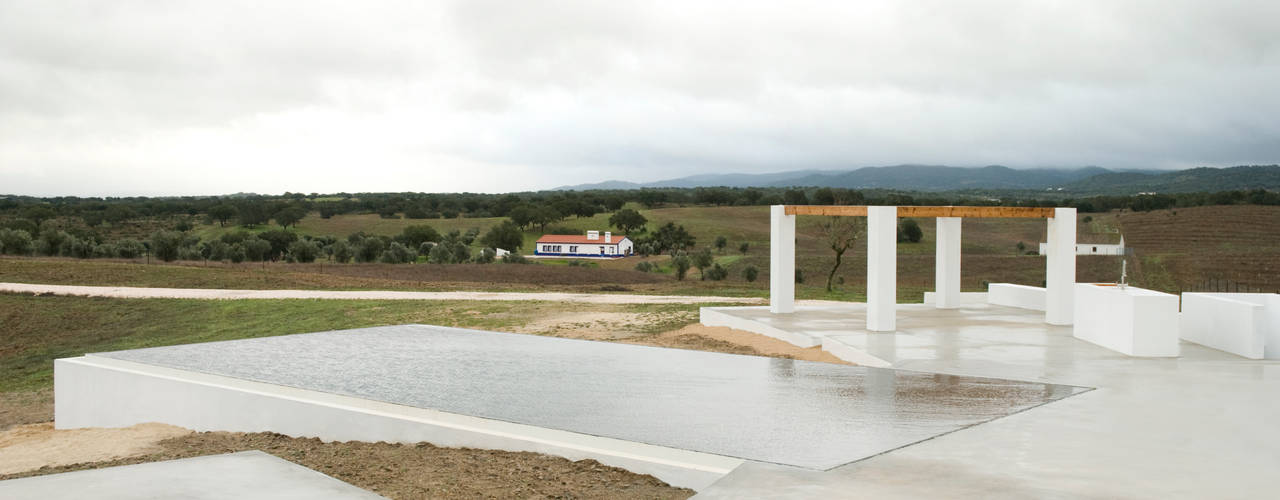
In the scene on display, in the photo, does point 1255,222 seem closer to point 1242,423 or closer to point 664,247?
point 664,247

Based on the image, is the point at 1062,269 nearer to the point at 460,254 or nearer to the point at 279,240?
the point at 460,254

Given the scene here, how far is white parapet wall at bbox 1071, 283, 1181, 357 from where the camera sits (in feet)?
31.9

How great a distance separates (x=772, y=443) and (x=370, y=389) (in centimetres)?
416

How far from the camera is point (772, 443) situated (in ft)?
19.8

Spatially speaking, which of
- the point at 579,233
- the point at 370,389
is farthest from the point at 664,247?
the point at 370,389

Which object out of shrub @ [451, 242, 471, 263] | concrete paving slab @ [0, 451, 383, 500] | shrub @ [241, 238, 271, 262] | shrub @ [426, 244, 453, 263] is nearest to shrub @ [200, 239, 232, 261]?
shrub @ [241, 238, 271, 262]

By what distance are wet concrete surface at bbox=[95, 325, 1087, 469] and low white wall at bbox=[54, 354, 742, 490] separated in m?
0.22

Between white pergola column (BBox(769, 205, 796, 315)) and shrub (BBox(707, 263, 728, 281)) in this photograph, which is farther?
shrub (BBox(707, 263, 728, 281))

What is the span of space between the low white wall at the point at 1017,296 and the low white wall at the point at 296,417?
10875 mm

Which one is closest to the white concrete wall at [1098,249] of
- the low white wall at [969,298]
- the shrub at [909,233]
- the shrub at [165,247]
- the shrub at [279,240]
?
the shrub at [909,233]

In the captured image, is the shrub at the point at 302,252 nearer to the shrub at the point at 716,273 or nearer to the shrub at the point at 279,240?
the shrub at the point at 279,240

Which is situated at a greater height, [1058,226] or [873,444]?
[1058,226]

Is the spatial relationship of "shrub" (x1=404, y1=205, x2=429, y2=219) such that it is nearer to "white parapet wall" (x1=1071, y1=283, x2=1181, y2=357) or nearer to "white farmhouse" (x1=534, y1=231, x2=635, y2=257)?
"white farmhouse" (x1=534, y1=231, x2=635, y2=257)

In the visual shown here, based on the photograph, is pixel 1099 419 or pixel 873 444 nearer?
pixel 873 444
